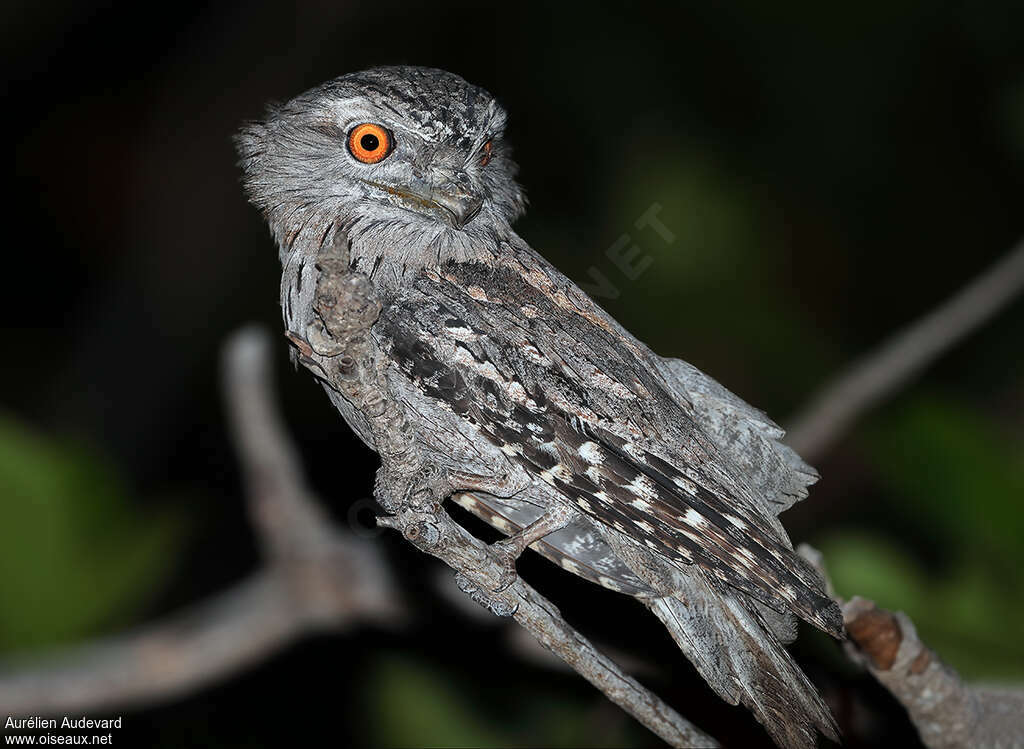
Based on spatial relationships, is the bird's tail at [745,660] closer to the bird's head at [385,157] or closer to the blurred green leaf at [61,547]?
the bird's head at [385,157]

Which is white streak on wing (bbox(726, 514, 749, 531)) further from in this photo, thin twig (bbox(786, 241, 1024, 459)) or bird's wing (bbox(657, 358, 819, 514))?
thin twig (bbox(786, 241, 1024, 459))

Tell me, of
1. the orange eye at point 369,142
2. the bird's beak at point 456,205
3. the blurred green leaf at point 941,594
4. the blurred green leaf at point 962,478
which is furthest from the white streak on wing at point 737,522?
the blurred green leaf at point 962,478

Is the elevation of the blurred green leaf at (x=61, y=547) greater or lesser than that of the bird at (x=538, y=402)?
lesser

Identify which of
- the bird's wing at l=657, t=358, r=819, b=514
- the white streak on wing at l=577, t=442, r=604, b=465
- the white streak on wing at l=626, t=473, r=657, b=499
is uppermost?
the bird's wing at l=657, t=358, r=819, b=514

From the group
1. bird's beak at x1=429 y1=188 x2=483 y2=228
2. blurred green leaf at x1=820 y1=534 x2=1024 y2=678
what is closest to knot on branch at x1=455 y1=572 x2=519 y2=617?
bird's beak at x1=429 y1=188 x2=483 y2=228

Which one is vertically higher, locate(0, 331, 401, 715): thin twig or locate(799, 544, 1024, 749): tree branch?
locate(799, 544, 1024, 749): tree branch

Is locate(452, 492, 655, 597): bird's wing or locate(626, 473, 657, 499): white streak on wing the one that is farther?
locate(452, 492, 655, 597): bird's wing

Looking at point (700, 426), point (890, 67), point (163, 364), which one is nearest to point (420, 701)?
point (700, 426)

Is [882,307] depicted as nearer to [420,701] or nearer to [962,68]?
[962,68]
